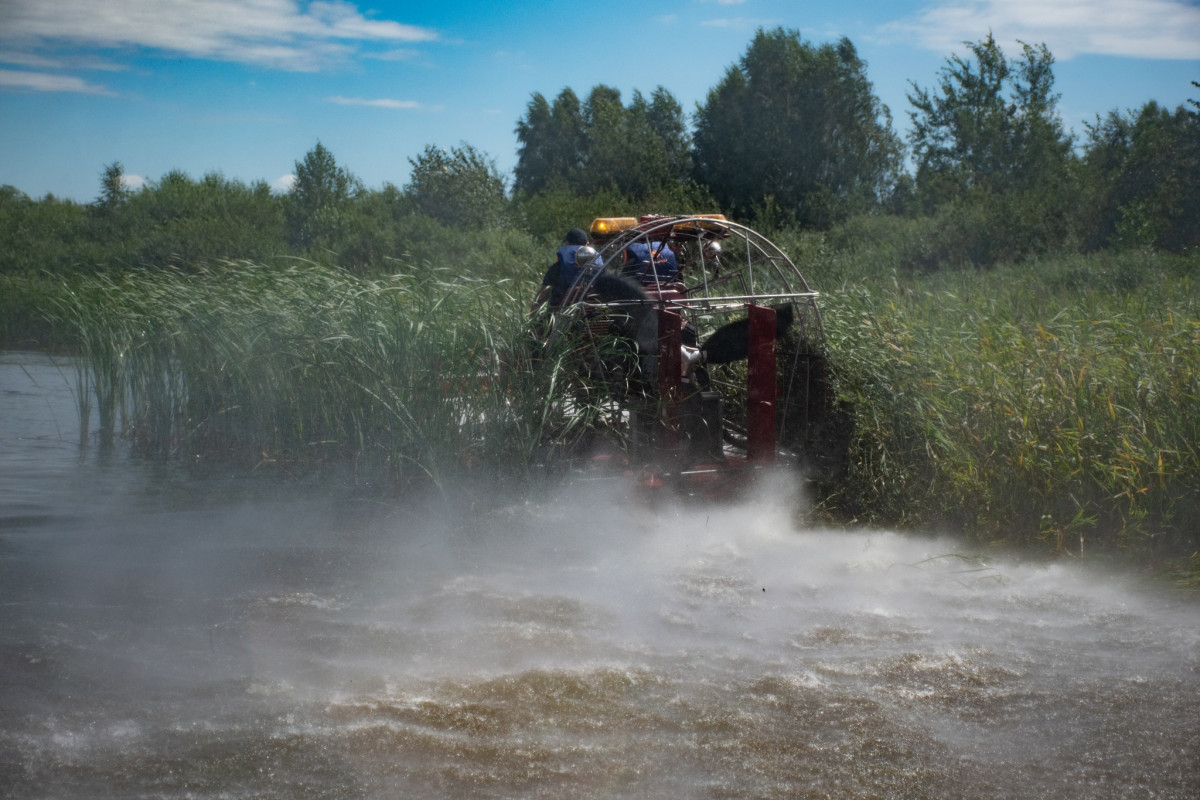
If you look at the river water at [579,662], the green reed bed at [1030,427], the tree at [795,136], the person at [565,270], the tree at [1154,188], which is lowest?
the river water at [579,662]

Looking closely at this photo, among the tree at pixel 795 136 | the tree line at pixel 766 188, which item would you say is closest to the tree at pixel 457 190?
the tree line at pixel 766 188

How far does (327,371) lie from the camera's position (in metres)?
7.95

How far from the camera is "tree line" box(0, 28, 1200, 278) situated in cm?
2819

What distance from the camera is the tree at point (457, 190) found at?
111ft

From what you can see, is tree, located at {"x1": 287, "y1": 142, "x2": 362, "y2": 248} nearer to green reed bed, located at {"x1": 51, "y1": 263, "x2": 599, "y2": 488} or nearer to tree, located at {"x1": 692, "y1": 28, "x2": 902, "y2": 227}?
tree, located at {"x1": 692, "y1": 28, "x2": 902, "y2": 227}

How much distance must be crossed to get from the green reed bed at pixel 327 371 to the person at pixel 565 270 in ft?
0.84

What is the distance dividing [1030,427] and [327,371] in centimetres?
523

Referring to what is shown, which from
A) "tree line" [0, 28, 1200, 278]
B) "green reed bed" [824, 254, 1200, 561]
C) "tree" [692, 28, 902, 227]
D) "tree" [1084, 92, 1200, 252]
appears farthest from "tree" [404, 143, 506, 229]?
"green reed bed" [824, 254, 1200, 561]

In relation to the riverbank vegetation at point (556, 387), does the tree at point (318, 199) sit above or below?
above

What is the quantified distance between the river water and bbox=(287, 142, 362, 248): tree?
2794 centimetres

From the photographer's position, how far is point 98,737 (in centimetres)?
391

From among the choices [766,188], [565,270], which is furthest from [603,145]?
[565,270]

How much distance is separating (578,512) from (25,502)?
4.65m

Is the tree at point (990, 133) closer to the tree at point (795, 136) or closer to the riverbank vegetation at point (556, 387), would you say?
the tree at point (795, 136)
